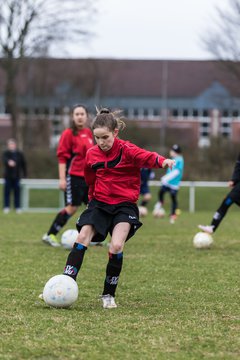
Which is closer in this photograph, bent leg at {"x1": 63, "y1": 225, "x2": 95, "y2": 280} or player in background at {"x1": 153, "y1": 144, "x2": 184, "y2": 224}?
bent leg at {"x1": 63, "y1": 225, "x2": 95, "y2": 280}

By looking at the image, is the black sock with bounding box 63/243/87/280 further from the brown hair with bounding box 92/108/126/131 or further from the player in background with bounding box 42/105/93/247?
the player in background with bounding box 42/105/93/247

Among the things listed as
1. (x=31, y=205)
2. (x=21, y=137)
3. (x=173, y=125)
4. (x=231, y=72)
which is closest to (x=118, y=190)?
(x=31, y=205)

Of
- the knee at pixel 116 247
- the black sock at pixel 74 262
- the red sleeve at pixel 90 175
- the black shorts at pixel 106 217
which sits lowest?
the black sock at pixel 74 262

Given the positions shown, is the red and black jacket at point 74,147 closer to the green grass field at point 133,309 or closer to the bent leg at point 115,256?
the green grass field at point 133,309

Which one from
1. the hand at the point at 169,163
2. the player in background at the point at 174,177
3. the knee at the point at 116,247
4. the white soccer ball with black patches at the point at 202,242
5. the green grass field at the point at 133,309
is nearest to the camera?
the green grass field at the point at 133,309

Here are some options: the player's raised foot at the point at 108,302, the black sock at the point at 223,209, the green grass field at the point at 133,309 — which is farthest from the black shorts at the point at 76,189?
the player's raised foot at the point at 108,302

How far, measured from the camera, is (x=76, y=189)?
1073cm

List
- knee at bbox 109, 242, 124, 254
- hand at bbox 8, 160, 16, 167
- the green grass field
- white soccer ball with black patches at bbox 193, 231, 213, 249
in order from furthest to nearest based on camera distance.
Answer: hand at bbox 8, 160, 16, 167 < white soccer ball with black patches at bbox 193, 231, 213, 249 < knee at bbox 109, 242, 124, 254 < the green grass field

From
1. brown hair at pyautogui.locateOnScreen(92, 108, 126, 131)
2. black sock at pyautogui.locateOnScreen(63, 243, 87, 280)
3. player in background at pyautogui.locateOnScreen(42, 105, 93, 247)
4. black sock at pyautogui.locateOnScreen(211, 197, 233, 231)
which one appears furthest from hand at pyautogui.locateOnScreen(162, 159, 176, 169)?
black sock at pyautogui.locateOnScreen(211, 197, 233, 231)

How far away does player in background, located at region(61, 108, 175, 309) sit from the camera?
6543 millimetres

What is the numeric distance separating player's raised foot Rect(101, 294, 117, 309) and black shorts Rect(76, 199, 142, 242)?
1.77ft

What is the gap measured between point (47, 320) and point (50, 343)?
0.77 m

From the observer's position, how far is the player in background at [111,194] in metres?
6.54

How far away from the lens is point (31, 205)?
92.0 feet
